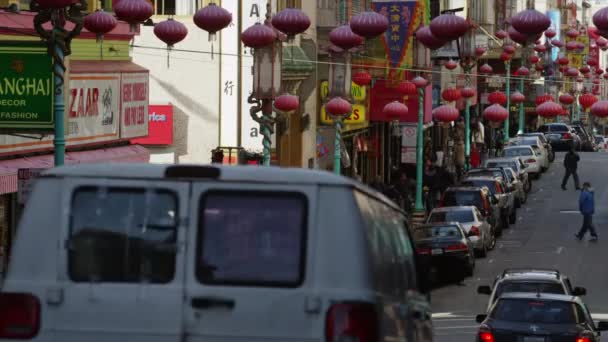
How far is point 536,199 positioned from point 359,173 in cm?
656

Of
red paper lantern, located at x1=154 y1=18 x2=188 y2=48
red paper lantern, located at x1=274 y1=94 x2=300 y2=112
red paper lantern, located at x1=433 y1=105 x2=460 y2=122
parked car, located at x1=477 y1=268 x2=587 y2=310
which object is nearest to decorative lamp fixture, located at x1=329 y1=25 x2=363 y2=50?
red paper lantern, located at x1=274 y1=94 x2=300 y2=112

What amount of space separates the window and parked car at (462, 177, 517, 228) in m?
35.7

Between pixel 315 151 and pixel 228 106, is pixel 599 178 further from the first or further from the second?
pixel 228 106

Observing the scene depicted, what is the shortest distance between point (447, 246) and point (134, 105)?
7576mm

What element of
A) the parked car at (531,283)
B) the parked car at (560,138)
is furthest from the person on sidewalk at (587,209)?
the parked car at (560,138)

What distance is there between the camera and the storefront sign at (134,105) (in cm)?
3319

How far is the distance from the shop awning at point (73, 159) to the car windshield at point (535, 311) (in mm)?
9391

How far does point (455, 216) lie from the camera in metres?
38.0

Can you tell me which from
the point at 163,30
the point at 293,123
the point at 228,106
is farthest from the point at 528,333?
the point at 293,123

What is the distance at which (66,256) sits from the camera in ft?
29.7

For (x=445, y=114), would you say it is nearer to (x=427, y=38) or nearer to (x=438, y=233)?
(x=438, y=233)

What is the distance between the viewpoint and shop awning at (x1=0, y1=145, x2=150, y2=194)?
25125mm

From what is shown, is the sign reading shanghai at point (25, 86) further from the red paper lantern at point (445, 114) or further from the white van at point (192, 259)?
the red paper lantern at point (445, 114)

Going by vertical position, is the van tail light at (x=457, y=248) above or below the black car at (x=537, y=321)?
below
